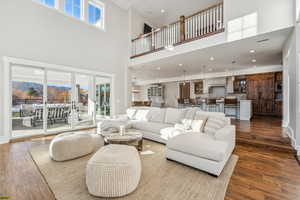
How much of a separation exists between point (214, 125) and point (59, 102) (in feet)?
16.5

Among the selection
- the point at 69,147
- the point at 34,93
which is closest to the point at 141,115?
the point at 69,147

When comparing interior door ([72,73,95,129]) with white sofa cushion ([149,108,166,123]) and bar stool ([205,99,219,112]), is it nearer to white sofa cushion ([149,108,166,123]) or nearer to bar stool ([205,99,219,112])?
white sofa cushion ([149,108,166,123])

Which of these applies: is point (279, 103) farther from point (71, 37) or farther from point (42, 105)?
point (42, 105)

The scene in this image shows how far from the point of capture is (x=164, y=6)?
6.70 meters

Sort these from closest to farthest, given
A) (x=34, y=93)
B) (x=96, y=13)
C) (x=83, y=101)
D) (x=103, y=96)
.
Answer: (x=34, y=93), (x=83, y=101), (x=96, y=13), (x=103, y=96)

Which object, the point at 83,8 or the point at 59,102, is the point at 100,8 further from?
the point at 59,102

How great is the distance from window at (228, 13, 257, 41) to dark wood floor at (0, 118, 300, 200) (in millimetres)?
2728

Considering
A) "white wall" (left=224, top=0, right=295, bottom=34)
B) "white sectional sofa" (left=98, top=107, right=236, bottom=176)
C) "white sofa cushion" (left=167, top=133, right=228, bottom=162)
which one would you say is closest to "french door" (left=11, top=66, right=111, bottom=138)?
"white sectional sofa" (left=98, top=107, right=236, bottom=176)

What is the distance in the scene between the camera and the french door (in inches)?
159

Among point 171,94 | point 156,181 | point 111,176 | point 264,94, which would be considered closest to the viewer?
point 111,176

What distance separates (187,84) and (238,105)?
14.6ft

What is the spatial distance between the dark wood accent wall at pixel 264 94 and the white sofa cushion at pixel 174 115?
21.0 feet

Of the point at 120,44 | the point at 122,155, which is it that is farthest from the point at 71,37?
the point at 122,155

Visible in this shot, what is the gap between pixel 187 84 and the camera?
34.0 ft
